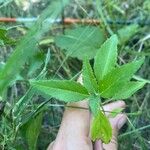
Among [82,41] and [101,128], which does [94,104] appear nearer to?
[101,128]

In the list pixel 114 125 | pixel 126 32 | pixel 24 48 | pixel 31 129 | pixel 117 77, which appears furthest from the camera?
pixel 126 32

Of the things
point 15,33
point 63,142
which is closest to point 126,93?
point 63,142

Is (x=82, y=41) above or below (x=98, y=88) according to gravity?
above

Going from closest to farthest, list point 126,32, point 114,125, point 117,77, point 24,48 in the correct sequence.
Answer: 1. point 24,48
2. point 117,77
3. point 114,125
4. point 126,32

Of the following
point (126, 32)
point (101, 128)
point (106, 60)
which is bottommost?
point (101, 128)

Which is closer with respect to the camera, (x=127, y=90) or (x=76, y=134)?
(x=127, y=90)

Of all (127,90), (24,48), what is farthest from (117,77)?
(24,48)

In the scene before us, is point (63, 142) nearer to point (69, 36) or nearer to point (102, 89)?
point (102, 89)
